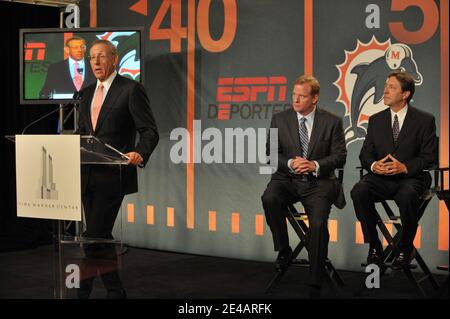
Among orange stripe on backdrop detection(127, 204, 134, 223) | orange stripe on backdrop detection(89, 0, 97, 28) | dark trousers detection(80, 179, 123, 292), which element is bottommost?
orange stripe on backdrop detection(127, 204, 134, 223)

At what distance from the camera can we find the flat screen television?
247 inches

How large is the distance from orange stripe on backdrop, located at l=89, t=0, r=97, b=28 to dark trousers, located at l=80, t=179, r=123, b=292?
3499 mm

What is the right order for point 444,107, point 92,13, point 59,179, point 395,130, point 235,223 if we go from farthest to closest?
point 92,13 < point 235,223 < point 444,107 < point 395,130 < point 59,179

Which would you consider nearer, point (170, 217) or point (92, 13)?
point (170, 217)

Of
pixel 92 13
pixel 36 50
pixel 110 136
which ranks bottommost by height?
pixel 110 136

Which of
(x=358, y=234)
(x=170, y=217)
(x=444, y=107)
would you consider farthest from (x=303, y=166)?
(x=170, y=217)

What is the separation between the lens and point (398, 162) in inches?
181

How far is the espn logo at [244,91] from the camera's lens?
5.86 meters

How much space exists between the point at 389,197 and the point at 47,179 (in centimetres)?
244

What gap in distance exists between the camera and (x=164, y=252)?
6.50 meters

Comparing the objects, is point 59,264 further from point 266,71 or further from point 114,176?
point 266,71

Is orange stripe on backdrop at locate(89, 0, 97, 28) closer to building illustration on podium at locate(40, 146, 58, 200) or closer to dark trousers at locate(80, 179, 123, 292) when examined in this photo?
dark trousers at locate(80, 179, 123, 292)

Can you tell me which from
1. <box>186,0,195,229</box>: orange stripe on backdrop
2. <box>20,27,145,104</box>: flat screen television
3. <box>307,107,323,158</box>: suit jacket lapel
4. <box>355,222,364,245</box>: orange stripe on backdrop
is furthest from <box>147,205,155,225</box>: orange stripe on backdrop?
<box>307,107,323,158</box>: suit jacket lapel

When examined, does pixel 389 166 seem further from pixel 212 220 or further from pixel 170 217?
pixel 170 217
